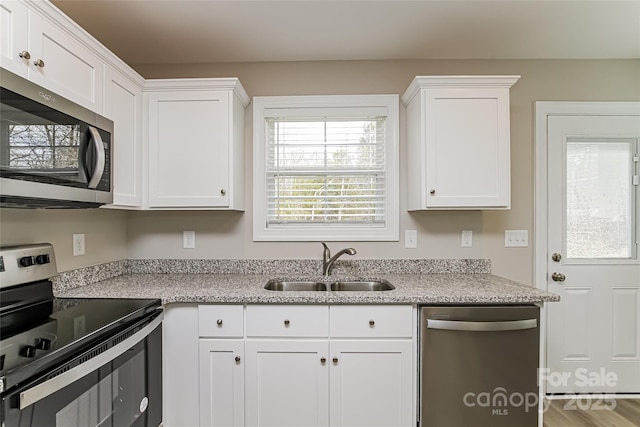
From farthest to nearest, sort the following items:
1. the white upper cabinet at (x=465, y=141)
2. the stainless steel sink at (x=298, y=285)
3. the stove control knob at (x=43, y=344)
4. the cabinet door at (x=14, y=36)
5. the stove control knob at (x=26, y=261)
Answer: the stainless steel sink at (x=298, y=285) < the white upper cabinet at (x=465, y=141) < the stove control knob at (x=26, y=261) < the cabinet door at (x=14, y=36) < the stove control knob at (x=43, y=344)

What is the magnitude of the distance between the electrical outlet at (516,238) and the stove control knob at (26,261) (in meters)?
2.76

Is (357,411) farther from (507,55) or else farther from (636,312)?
(507,55)

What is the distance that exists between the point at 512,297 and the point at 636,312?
149cm

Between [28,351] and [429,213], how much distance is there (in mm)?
2158

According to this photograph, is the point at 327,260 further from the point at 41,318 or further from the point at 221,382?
the point at 41,318

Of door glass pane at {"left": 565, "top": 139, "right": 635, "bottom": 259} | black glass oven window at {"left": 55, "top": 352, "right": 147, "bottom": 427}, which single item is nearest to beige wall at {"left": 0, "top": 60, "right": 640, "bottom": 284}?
door glass pane at {"left": 565, "top": 139, "right": 635, "bottom": 259}

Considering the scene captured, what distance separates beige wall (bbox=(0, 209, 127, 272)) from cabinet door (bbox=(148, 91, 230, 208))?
1.20ft

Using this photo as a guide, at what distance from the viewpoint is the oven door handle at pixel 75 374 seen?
0.86 metres

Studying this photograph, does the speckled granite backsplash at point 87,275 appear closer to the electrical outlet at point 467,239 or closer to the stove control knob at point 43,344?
the stove control knob at point 43,344

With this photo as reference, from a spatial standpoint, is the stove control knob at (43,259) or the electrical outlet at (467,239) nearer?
the stove control knob at (43,259)

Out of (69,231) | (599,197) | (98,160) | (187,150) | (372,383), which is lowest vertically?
(372,383)

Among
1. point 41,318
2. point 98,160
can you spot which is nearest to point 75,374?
point 41,318

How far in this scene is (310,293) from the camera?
5.60ft

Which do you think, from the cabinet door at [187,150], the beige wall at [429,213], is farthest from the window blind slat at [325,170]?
the cabinet door at [187,150]
